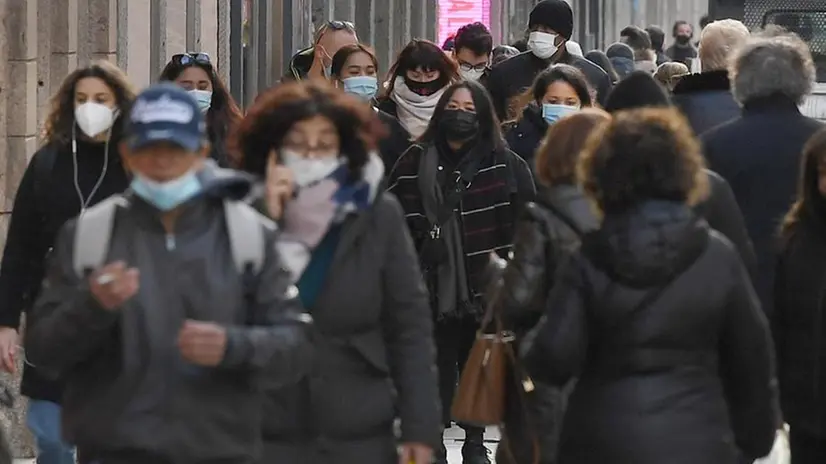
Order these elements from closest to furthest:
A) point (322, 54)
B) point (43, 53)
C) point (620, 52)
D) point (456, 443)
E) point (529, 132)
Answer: point (529, 132), point (456, 443), point (43, 53), point (322, 54), point (620, 52)

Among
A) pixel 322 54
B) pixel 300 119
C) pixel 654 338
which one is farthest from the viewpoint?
pixel 322 54

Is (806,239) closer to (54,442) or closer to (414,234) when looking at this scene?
(54,442)

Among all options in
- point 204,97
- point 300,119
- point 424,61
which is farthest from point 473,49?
point 300,119

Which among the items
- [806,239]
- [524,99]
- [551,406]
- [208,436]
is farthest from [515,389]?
[524,99]

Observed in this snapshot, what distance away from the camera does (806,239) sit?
6.97 meters

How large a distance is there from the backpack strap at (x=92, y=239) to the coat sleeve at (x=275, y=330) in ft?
1.09

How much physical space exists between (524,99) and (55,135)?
140 inches

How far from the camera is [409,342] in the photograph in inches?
238

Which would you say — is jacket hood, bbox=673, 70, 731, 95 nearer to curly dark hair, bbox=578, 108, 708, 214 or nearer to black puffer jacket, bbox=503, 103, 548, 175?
black puffer jacket, bbox=503, 103, 548, 175

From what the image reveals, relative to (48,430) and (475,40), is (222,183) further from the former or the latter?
(475,40)

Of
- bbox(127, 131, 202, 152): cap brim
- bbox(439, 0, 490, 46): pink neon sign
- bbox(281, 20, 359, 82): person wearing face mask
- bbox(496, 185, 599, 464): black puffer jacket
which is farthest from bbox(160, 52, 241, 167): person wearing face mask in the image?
bbox(439, 0, 490, 46): pink neon sign

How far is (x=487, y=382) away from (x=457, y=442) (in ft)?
13.8

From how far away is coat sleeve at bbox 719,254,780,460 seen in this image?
19.3 ft

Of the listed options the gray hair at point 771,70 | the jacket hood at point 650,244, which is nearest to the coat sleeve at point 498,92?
the gray hair at point 771,70
